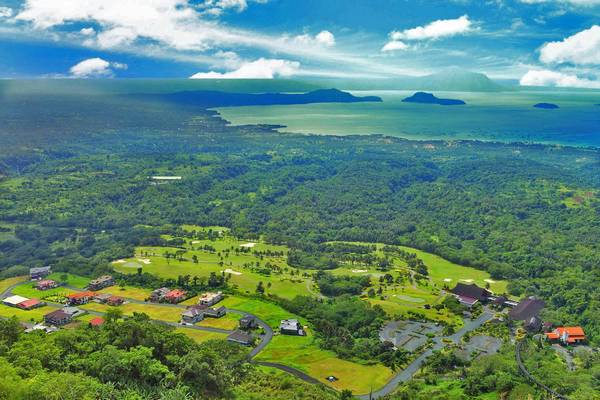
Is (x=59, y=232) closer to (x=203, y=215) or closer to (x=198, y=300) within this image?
(x=203, y=215)

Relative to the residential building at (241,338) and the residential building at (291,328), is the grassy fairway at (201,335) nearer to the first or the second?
the residential building at (241,338)

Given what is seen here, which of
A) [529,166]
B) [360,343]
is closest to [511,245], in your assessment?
[360,343]

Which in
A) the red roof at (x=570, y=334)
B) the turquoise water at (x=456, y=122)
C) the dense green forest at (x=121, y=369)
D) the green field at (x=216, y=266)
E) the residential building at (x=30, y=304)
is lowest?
the green field at (x=216, y=266)

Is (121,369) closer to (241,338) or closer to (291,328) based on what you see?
(241,338)

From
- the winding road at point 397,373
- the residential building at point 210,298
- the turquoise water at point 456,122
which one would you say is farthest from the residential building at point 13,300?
the turquoise water at point 456,122

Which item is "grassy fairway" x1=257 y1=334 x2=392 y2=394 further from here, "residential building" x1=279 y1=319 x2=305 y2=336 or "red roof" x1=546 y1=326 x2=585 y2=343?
"red roof" x1=546 y1=326 x2=585 y2=343

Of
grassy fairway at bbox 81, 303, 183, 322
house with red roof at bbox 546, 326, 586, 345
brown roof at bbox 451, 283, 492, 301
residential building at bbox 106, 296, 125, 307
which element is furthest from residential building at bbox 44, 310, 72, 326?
house with red roof at bbox 546, 326, 586, 345

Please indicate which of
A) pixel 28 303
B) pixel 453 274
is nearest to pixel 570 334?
pixel 453 274
